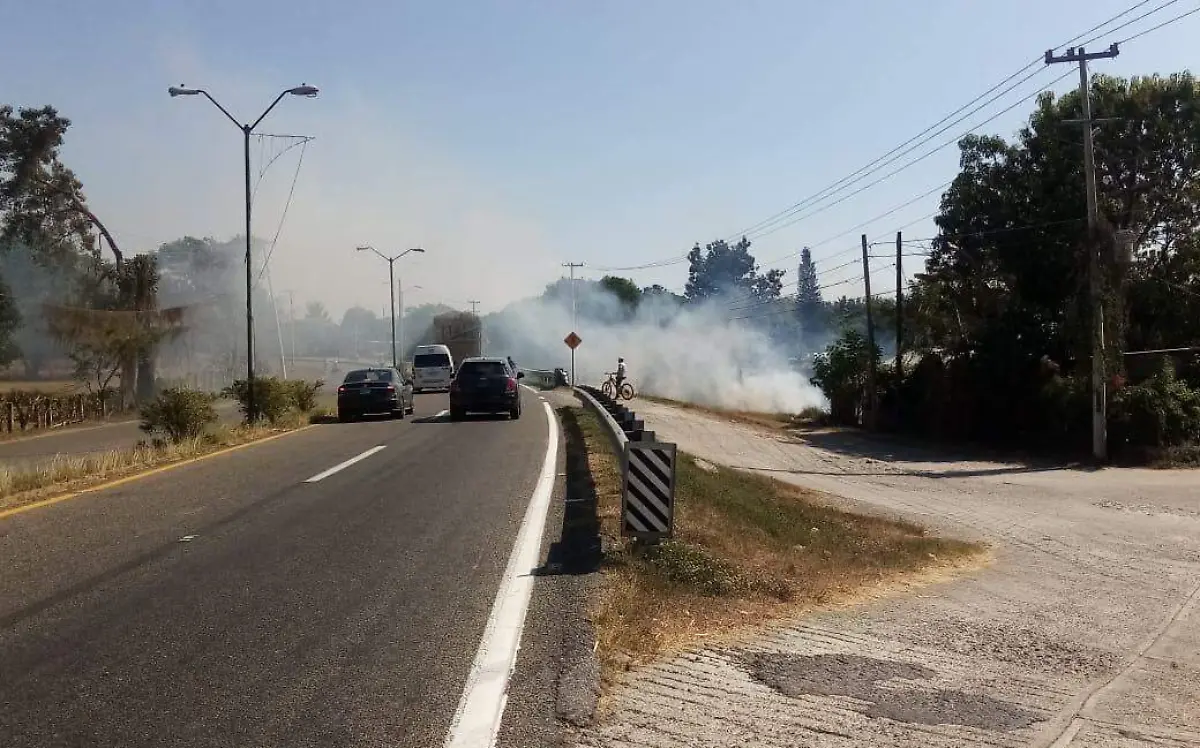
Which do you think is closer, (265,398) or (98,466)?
(98,466)

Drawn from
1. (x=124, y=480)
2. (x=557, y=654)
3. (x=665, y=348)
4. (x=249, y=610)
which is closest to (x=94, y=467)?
(x=124, y=480)

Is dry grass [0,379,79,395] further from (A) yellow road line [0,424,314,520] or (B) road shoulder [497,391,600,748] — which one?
(B) road shoulder [497,391,600,748]

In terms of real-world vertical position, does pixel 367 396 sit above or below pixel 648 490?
above

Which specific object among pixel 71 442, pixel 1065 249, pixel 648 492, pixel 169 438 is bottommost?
pixel 71 442

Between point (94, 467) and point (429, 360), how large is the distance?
35.6 meters

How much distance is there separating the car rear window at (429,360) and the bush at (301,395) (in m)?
19.3

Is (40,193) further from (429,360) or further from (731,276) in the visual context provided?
(731,276)

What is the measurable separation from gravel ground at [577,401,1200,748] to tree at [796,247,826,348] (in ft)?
337

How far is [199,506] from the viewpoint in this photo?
1204 centimetres

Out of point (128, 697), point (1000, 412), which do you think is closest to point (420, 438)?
point (128, 697)

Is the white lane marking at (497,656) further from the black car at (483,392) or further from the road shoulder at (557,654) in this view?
the black car at (483,392)

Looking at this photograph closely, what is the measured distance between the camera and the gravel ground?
17.1 ft

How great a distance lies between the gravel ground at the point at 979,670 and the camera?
17.1 ft

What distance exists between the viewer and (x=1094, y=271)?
2823 centimetres
